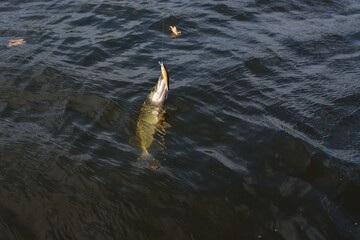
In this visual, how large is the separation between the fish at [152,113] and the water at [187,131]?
4.8 inches

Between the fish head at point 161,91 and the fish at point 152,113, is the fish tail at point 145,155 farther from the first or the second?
the fish head at point 161,91

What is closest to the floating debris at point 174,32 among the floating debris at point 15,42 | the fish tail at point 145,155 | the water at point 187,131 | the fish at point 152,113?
the water at point 187,131

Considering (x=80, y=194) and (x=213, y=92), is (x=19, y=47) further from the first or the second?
(x=80, y=194)

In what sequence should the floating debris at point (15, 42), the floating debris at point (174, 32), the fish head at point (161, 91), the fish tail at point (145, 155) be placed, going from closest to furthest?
the fish tail at point (145, 155) < the fish head at point (161, 91) < the floating debris at point (15, 42) < the floating debris at point (174, 32)

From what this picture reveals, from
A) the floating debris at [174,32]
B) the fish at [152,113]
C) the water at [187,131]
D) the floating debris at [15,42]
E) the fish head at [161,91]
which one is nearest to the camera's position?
the water at [187,131]

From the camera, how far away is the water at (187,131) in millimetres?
4270

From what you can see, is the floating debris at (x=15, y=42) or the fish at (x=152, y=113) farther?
the floating debris at (x=15, y=42)

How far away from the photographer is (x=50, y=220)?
4168 mm

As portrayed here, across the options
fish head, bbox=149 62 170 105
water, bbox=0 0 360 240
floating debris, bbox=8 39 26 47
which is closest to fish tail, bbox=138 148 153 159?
water, bbox=0 0 360 240

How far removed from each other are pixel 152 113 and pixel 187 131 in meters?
0.67

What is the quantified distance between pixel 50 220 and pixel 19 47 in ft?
17.9

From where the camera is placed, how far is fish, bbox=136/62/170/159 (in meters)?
5.53

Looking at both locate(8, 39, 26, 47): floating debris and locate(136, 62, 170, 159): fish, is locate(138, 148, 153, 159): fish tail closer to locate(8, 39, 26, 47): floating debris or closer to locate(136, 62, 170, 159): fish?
locate(136, 62, 170, 159): fish

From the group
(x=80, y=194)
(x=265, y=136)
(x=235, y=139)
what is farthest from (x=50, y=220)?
(x=265, y=136)
